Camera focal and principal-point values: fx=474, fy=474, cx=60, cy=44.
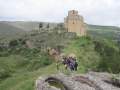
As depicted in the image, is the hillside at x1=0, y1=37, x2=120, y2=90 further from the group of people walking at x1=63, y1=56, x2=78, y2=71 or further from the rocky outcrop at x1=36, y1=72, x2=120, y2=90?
the rocky outcrop at x1=36, y1=72, x2=120, y2=90

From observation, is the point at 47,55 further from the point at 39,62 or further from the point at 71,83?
the point at 71,83

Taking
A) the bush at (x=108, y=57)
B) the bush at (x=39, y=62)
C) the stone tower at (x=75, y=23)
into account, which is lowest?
the bush at (x=39, y=62)

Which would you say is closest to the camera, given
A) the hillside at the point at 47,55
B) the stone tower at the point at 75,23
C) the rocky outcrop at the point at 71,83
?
the rocky outcrop at the point at 71,83

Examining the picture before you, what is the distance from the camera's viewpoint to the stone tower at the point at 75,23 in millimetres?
130375

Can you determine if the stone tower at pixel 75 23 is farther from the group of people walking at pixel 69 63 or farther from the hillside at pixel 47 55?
the group of people walking at pixel 69 63

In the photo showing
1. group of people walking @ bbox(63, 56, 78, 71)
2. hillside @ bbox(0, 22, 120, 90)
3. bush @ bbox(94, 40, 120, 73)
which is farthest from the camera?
bush @ bbox(94, 40, 120, 73)

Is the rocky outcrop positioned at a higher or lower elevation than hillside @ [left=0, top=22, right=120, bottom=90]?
higher

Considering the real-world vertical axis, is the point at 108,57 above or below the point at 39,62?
above

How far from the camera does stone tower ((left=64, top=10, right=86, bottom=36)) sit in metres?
130

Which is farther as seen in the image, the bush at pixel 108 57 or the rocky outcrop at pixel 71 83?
the bush at pixel 108 57

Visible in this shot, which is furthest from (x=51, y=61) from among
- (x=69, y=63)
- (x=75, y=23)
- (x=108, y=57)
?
(x=69, y=63)

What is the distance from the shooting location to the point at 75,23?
433ft

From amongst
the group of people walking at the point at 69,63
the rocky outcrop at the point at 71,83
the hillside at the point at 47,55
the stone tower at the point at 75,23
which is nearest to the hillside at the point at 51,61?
the hillside at the point at 47,55

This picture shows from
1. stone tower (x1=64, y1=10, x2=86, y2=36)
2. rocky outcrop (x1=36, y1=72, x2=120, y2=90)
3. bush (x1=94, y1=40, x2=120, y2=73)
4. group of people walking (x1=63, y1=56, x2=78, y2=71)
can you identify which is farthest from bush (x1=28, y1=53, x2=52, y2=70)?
rocky outcrop (x1=36, y1=72, x2=120, y2=90)
